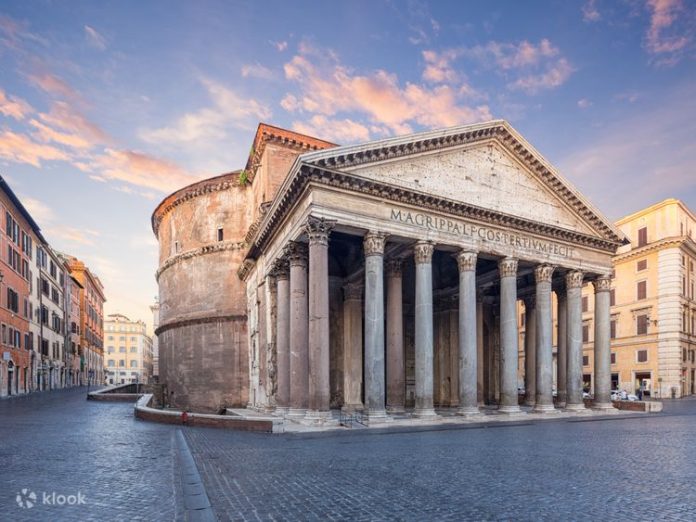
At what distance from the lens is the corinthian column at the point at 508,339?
67.4 feet

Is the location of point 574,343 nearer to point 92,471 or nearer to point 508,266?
point 508,266

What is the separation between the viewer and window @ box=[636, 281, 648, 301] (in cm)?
4042

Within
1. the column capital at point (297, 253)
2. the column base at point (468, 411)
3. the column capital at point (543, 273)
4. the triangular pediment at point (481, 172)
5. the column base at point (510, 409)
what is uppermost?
the triangular pediment at point (481, 172)

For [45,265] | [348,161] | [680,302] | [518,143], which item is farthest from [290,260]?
[45,265]

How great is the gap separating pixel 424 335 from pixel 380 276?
9.18 ft

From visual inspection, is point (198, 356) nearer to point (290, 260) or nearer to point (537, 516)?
point (290, 260)

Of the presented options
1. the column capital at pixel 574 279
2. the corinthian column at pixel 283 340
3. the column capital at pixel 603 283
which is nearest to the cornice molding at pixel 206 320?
the corinthian column at pixel 283 340

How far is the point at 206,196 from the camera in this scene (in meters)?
31.2

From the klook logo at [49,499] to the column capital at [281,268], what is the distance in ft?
43.6

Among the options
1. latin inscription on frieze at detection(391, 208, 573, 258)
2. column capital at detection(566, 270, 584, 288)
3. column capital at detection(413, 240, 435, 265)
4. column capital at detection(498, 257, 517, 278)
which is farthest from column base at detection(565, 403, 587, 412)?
column capital at detection(413, 240, 435, 265)

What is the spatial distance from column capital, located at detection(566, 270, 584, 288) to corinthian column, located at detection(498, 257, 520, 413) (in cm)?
410

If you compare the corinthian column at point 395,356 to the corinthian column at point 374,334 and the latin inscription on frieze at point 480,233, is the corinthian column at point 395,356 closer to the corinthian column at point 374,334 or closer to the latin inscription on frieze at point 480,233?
the corinthian column at point 374,334

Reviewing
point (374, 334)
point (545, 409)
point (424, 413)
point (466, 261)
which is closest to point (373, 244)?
point (374, 334)

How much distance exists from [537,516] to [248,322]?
23.9m
